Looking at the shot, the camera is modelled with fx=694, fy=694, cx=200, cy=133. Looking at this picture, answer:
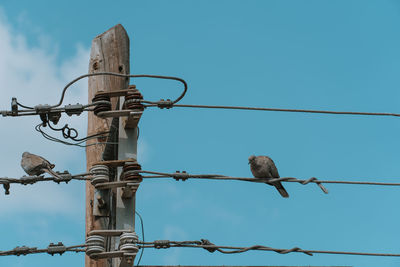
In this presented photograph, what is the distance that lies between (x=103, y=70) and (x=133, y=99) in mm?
957

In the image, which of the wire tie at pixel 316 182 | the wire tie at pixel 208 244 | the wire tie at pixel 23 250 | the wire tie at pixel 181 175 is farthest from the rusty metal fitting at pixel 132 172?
the wire tie at pixel 316 182

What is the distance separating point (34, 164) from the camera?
630 centimetres

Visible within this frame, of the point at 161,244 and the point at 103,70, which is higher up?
the point at 103,70

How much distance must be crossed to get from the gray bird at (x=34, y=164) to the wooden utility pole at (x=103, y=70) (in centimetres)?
45

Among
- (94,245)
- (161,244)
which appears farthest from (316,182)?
(94,245)

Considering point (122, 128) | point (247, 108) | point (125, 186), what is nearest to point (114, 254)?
point (125, 186)

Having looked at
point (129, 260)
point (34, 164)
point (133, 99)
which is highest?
point (133, 99)

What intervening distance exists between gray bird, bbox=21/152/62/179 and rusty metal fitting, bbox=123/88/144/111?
3.08 feet

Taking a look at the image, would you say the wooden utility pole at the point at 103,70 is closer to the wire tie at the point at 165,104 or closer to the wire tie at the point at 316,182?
the wire tie at the point at 165,104

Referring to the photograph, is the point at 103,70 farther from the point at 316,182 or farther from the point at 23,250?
the point at 316,182

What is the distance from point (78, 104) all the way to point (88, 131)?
20.1 inches

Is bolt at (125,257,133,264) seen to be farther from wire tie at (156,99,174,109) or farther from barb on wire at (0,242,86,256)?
wire tie at (156,99,174,109)

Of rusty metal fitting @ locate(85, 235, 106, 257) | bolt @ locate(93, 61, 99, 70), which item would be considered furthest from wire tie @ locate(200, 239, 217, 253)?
bolt @ locate(93, 61, 99, 70)

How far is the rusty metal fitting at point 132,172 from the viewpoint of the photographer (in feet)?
18.8
